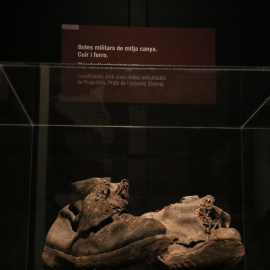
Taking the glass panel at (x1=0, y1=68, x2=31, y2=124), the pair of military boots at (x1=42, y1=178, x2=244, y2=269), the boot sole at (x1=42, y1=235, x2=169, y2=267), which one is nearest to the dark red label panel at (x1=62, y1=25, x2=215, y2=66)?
the glass panel at (x1=0, y1=68, x2=31, y2=124)

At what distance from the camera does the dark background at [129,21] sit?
7.05 feet

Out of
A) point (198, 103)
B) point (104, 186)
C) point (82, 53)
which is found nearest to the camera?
point (104, 186)

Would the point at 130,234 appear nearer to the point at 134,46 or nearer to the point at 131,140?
the point at 131,140

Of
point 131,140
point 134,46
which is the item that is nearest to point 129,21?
point 134,46

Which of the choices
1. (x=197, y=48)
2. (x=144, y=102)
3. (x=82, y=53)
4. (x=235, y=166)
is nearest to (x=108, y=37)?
(x=82, y=53)

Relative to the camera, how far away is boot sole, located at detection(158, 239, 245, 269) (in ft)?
4.61

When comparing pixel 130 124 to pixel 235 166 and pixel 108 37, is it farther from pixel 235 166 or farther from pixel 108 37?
pixel 108 37

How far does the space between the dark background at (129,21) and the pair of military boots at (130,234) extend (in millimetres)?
717

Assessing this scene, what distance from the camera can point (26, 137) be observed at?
1760 millimetres

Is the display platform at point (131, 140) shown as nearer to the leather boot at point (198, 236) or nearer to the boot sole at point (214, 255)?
the leather boot at point (198, 236)

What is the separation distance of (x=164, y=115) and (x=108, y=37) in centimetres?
53

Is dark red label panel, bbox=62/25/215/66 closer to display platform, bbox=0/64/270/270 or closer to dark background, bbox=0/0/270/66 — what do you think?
dark background, bbox=0/0/270/66

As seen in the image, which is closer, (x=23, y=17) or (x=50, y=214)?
(x=50, y=214)

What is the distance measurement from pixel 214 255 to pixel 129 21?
109 centimetres
